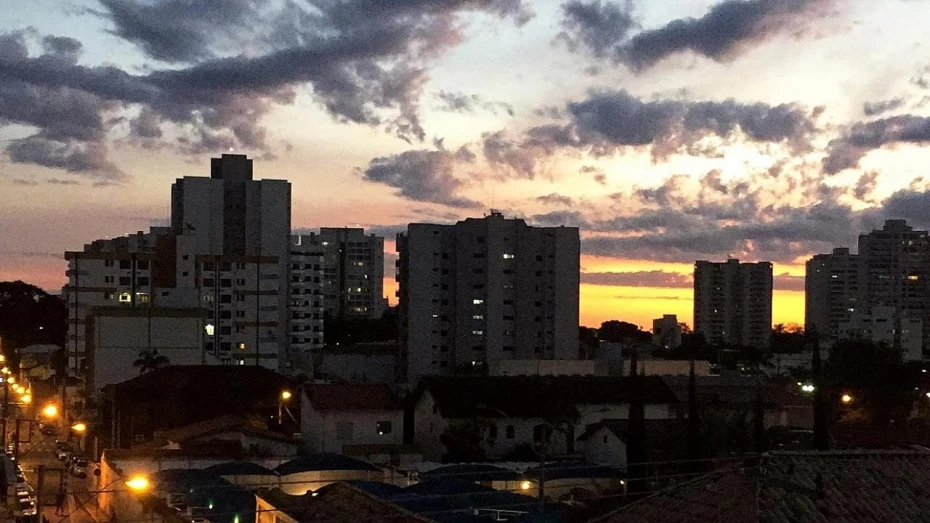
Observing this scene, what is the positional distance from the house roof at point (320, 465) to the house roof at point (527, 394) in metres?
9.92

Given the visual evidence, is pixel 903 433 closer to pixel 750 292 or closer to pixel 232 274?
pixel 232 274

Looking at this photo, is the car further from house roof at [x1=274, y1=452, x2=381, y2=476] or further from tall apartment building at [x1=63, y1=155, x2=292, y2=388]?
tall apartment building at [x1=63, y1=155, x2=292, y2=388]

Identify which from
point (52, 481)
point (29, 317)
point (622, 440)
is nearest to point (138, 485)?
point (52, 481)

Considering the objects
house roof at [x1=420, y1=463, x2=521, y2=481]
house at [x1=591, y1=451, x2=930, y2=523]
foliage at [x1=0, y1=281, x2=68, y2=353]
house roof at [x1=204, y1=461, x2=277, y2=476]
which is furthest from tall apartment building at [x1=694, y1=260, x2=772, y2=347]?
house at [x1=591, y1=451, x2=930, y2=523]

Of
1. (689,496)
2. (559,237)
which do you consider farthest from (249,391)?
(689,496)

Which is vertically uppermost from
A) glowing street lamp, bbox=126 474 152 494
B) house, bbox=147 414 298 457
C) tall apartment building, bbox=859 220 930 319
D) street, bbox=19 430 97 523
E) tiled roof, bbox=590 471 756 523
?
tall apartment building, bbox=859 220 930 319

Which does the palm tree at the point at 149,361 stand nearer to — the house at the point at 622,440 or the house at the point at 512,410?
the house at the point at 512,410

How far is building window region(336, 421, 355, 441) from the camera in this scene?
3856 centimetres

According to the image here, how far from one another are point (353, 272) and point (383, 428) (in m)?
90.6

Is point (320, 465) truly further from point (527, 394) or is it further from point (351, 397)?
point (527, 394)

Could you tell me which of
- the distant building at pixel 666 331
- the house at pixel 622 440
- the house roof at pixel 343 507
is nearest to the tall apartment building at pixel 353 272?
the distant building at pixel 666 331

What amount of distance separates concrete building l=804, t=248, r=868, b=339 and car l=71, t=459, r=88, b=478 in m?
106

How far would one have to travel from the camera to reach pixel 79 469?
127 ft

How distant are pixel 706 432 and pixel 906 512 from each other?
22489mm
